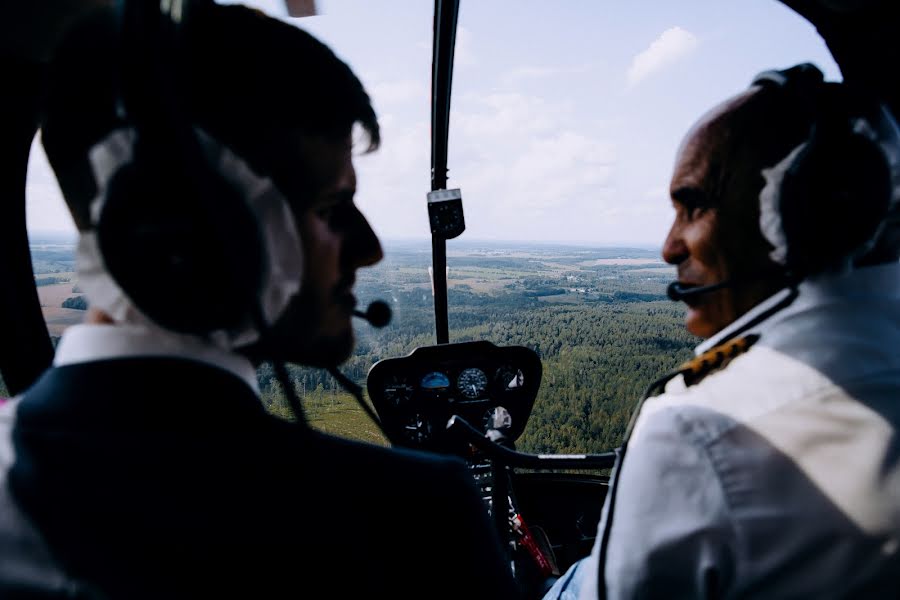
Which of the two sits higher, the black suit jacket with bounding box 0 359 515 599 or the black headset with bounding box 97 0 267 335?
the black headset with bounding box 97 0 267 335

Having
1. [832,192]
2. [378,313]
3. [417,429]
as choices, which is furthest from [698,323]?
[417,429]

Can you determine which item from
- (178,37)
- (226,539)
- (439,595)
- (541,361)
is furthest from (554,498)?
(178,37)

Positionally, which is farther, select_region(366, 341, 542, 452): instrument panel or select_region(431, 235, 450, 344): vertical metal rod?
select_region(431, 235, 450, 344): vertical metal rod

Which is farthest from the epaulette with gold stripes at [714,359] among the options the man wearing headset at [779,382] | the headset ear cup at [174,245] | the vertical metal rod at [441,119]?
the vertical metal rod at [441,119]

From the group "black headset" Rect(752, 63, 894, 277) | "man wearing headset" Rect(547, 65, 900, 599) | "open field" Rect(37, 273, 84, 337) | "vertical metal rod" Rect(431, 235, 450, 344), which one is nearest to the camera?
"man wearing headset" Rect(547, 65, 900, 599)

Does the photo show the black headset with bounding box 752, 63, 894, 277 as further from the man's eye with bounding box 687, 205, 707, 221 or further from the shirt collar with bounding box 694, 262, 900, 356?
the man's eye with bounding box 687, 205, 707, 221

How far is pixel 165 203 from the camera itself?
486mm

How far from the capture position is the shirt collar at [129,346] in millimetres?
494

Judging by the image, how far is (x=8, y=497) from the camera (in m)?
0.43

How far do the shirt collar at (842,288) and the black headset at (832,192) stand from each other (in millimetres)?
27

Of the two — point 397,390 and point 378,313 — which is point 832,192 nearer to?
point 378,313

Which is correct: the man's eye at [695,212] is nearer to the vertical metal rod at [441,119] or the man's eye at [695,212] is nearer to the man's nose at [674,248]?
the man's nose at [674,248]

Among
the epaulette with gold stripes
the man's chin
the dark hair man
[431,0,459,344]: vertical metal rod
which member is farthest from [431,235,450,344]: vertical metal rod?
the dark hair man

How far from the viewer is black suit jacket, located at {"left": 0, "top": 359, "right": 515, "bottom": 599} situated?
0.41 m
